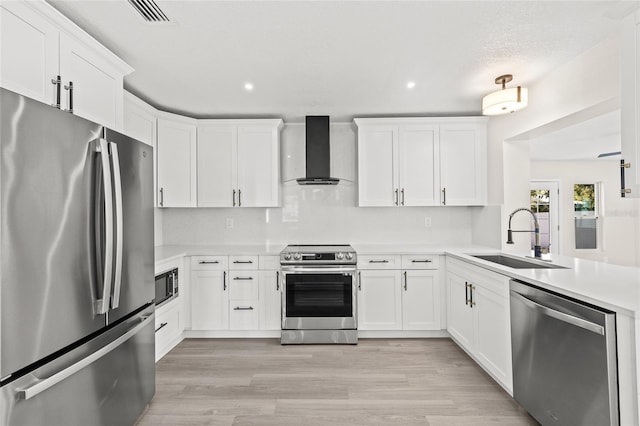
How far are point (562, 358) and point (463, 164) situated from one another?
8.13ft

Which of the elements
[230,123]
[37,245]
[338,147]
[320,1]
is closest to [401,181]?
[338,147]

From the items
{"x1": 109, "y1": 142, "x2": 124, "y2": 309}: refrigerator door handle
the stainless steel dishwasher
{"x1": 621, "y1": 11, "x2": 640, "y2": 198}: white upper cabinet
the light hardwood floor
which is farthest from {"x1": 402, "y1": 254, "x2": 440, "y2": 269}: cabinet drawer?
{"x1": 109, "y1": 142, "x2": 124, "y2": 309}: refrigerator door handle

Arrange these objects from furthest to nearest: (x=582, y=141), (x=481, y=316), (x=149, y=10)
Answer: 1. (x=582, y=141)
2. (x=481, y=316)
3. (x=149, y=10)

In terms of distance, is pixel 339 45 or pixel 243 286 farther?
pixel 243 286

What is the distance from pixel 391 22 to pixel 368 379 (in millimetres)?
2542

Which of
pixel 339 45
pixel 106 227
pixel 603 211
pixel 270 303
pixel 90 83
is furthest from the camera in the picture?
pixel 603 211

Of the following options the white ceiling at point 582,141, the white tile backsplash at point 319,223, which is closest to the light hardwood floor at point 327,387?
the white tile backsplash at point 319,223

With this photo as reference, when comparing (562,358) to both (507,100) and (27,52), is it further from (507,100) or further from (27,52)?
(27,52)

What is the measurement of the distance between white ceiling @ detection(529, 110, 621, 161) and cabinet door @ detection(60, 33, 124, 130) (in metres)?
4.13

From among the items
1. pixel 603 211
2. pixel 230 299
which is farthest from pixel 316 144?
pixel 603 211

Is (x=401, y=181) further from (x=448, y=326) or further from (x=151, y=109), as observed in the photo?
(x=151, y=109)

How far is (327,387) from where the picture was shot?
2568 millimetres

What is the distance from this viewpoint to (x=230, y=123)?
384 centimetres

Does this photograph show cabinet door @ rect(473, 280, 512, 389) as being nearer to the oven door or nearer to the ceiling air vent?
the oven door
